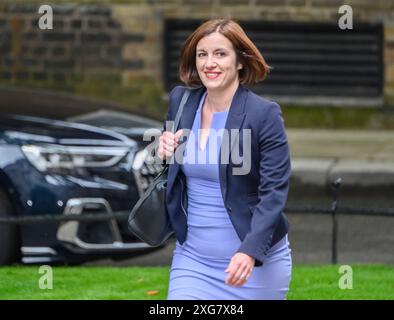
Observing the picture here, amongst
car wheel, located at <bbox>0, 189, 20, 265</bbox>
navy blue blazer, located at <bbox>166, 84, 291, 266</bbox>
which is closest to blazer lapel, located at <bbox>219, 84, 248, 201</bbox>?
navy blue blazer, located at <bbox>166, 84, 291, 266</bbox>

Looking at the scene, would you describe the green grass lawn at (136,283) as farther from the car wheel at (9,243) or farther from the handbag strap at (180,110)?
the handbag strap at (180,110)

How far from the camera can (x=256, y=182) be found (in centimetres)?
534

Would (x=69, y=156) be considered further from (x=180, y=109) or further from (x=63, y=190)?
(x=180, y=109)

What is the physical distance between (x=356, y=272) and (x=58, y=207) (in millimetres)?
2060

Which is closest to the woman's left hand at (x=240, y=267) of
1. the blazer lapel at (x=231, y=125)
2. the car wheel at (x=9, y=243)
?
the blazer lapel at (x=231, y=125)

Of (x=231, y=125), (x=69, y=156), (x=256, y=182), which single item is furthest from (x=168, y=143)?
(x=69, y=156)

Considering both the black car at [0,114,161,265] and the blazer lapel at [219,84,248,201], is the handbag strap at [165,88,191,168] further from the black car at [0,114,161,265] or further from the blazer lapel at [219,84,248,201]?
the black car at [0,114,161,265]

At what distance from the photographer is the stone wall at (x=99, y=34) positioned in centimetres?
1736

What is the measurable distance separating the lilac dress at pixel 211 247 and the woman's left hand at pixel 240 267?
0.43 feet

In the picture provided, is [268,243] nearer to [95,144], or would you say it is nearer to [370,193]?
[95,144]

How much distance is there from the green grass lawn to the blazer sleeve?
263cm

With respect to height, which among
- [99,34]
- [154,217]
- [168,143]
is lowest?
[154,217]

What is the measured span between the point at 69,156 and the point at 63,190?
263 millimetres

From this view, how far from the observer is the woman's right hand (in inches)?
210
